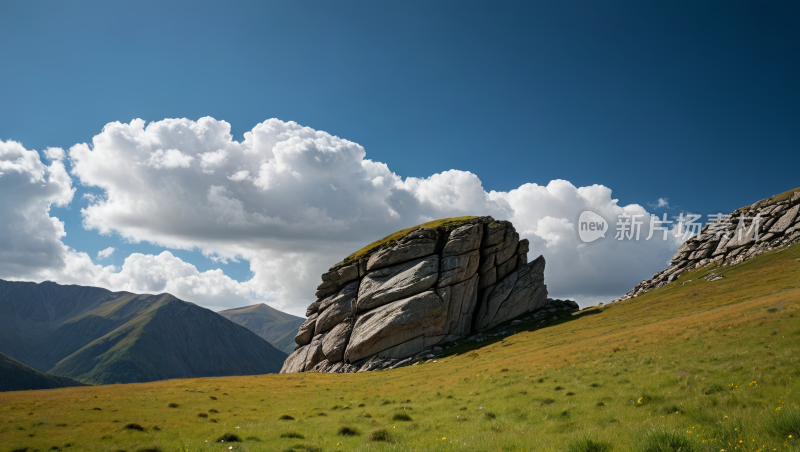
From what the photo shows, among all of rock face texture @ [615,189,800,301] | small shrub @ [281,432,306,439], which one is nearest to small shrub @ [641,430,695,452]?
small shrub @ [281,432,306,439]

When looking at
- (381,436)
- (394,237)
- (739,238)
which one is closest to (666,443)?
(381,436)

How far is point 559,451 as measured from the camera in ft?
38.5

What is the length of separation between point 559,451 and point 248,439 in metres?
16.1

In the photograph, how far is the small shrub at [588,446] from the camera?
11.5m

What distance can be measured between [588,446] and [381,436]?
989 centimetres

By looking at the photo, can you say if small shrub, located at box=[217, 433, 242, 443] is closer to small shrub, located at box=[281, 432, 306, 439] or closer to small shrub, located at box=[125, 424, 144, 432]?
small shrub, located at box=[281, 432, 306, 439]

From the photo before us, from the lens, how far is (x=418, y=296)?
278 feet

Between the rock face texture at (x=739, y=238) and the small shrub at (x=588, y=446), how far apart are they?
111909 millimetres

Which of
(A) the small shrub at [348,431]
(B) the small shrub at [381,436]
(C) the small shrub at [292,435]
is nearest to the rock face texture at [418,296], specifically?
(C) the small shrub at [292,435]

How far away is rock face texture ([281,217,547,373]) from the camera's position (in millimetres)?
82438

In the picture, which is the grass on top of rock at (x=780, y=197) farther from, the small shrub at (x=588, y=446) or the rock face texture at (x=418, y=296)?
the small shrub at (x=588, y=446)

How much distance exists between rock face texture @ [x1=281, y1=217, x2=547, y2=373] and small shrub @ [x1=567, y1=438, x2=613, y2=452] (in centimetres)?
6990

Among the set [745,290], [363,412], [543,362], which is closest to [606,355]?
[543,362]

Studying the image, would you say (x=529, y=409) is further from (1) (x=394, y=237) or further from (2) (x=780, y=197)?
(2) (x=780, y=197)
